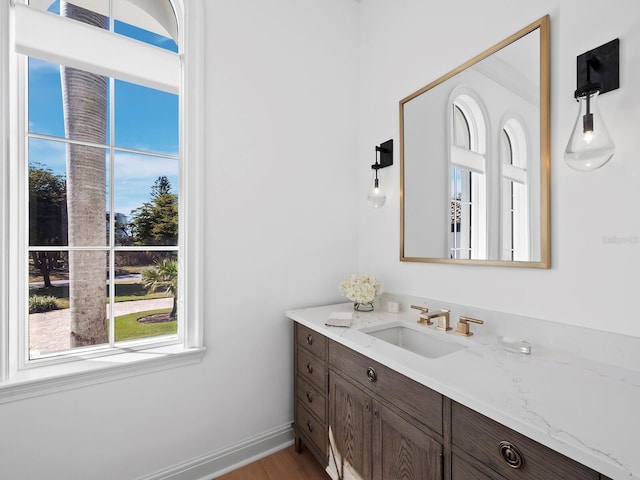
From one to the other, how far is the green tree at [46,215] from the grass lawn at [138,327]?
1.21 feet

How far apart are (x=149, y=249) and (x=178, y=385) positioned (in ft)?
2.41

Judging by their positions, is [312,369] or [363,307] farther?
[363,307]

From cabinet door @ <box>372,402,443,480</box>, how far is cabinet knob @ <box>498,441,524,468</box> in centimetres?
22

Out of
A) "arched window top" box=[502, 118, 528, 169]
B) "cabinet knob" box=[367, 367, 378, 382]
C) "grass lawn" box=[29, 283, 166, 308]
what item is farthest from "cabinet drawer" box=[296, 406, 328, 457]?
"arched window top" box=[502, 118, 528, 169]

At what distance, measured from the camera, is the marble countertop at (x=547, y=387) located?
633mm

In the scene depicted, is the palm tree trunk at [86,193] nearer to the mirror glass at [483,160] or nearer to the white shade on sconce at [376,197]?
the white shade on sconce at [376,197]

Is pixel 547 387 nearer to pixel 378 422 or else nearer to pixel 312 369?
pixel 378 422

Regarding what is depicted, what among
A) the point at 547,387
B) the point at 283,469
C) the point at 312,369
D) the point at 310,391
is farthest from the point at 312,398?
the point at 547,387

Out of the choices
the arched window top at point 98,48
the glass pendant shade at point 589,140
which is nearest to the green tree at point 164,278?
the arched window top at point 98,48

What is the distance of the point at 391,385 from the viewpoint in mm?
1144

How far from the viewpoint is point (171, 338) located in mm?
1674

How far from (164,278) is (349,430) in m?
1.22

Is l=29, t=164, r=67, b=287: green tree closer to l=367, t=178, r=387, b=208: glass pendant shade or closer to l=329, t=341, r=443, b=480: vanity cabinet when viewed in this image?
l=329, t=341, r=443, b=480: vanity cabinet

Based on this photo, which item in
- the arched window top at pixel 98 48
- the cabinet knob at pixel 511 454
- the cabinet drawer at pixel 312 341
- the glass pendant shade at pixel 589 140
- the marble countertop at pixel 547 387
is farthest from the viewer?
the cabinet drawer at pixel 312 341
